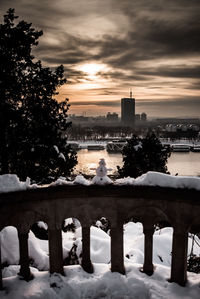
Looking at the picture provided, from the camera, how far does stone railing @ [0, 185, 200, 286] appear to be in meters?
8.36

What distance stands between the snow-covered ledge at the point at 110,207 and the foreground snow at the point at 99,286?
11.8 inches

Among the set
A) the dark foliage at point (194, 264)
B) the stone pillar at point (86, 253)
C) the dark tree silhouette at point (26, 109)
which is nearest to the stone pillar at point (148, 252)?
the stone pillar at point (86, 253)

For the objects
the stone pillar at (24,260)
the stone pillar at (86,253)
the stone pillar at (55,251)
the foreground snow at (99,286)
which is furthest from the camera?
the stone pillar at (86,253)

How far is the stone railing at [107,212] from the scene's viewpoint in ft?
27.4

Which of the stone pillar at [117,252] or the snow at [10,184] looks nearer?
the snow at [10,184]

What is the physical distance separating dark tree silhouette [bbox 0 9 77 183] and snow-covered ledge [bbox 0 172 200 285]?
4.33m

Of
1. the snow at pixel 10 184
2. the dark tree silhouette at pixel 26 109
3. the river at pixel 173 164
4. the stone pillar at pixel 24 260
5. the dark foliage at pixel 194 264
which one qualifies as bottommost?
the river at pixel 173 164

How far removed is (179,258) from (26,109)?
9.59 meters

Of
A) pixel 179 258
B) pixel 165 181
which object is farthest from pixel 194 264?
pixel 165 181

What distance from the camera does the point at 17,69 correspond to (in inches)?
491

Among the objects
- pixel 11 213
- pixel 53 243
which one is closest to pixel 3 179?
pixel 11 213

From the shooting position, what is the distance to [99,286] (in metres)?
8.38

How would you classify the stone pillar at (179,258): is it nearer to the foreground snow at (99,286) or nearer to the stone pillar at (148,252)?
the foreground snow at (99,286)

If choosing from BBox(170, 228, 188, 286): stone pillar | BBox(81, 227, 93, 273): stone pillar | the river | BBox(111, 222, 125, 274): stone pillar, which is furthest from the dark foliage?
the river
